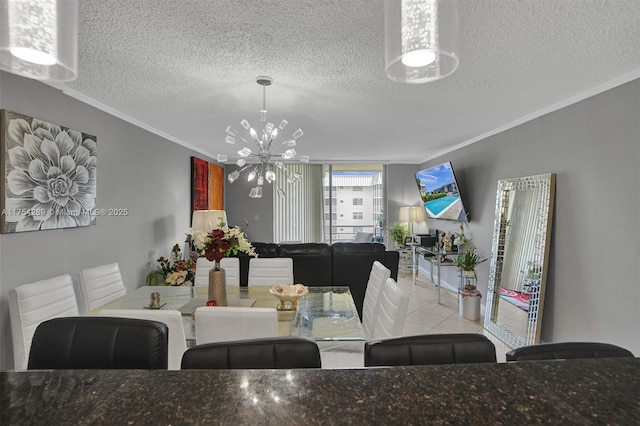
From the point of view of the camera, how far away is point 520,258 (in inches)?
130

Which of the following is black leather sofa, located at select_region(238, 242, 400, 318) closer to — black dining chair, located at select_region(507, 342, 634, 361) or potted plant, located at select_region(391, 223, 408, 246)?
black dining chair, located at select_region(507, 342, 634, 361)

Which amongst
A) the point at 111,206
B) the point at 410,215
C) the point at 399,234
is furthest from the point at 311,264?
the point at 410,215

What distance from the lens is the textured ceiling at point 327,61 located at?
1550 millimetres

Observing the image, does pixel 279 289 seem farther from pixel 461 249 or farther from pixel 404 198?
pixel 404 198

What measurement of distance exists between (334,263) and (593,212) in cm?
250

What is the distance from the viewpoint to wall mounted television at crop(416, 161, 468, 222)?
15.1ft

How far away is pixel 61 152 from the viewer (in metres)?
2.46

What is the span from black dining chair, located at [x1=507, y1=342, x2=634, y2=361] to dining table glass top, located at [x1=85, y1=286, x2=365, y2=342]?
899 millimetres

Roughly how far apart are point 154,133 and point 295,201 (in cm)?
356

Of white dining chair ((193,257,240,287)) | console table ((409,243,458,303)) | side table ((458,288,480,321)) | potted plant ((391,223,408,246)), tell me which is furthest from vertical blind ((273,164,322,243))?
white dining chair ((193,257,240,287))

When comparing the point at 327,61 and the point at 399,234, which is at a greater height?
the point at 327,61

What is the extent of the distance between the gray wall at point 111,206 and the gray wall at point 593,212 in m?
4.44

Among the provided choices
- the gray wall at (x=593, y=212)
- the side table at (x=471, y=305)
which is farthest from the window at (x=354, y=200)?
the gray wall at (x=593, y=212)

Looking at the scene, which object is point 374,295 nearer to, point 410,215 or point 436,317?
point 436,317
